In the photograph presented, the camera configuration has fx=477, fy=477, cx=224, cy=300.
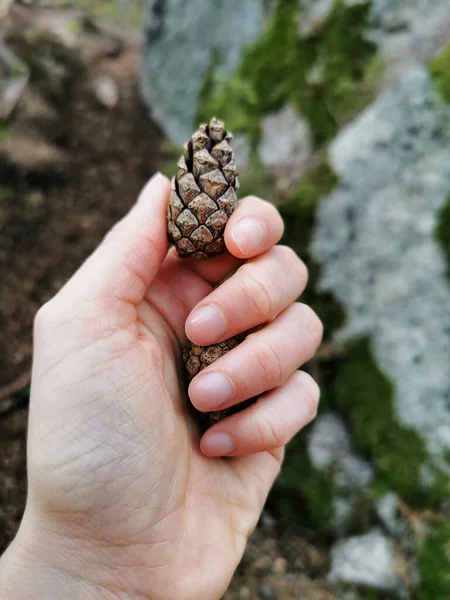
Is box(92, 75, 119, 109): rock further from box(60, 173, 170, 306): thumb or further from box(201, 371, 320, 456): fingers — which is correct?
box(201, 371, 320, 456): fingers

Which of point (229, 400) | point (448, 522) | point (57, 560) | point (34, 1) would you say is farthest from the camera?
point (34, 1)

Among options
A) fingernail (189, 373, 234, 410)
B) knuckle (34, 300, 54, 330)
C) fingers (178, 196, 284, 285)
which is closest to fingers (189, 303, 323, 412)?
fingernail (189, 373, 234, 410)

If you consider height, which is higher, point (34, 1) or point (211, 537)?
point (34, 1)

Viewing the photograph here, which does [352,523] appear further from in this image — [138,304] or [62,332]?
[62,332]

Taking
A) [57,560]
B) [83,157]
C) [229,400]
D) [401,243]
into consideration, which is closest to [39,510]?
[57,560]

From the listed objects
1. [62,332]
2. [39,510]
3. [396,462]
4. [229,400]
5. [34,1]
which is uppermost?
[34,1]

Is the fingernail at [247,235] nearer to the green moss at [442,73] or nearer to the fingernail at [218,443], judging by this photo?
the fingernail at [218,443]

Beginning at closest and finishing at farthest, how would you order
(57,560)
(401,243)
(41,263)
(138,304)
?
(57,560) < (138,304) < (401,243) < (41,263)

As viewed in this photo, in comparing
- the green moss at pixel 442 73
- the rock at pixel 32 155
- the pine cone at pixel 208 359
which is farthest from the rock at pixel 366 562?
the rock at pixel 32 155
